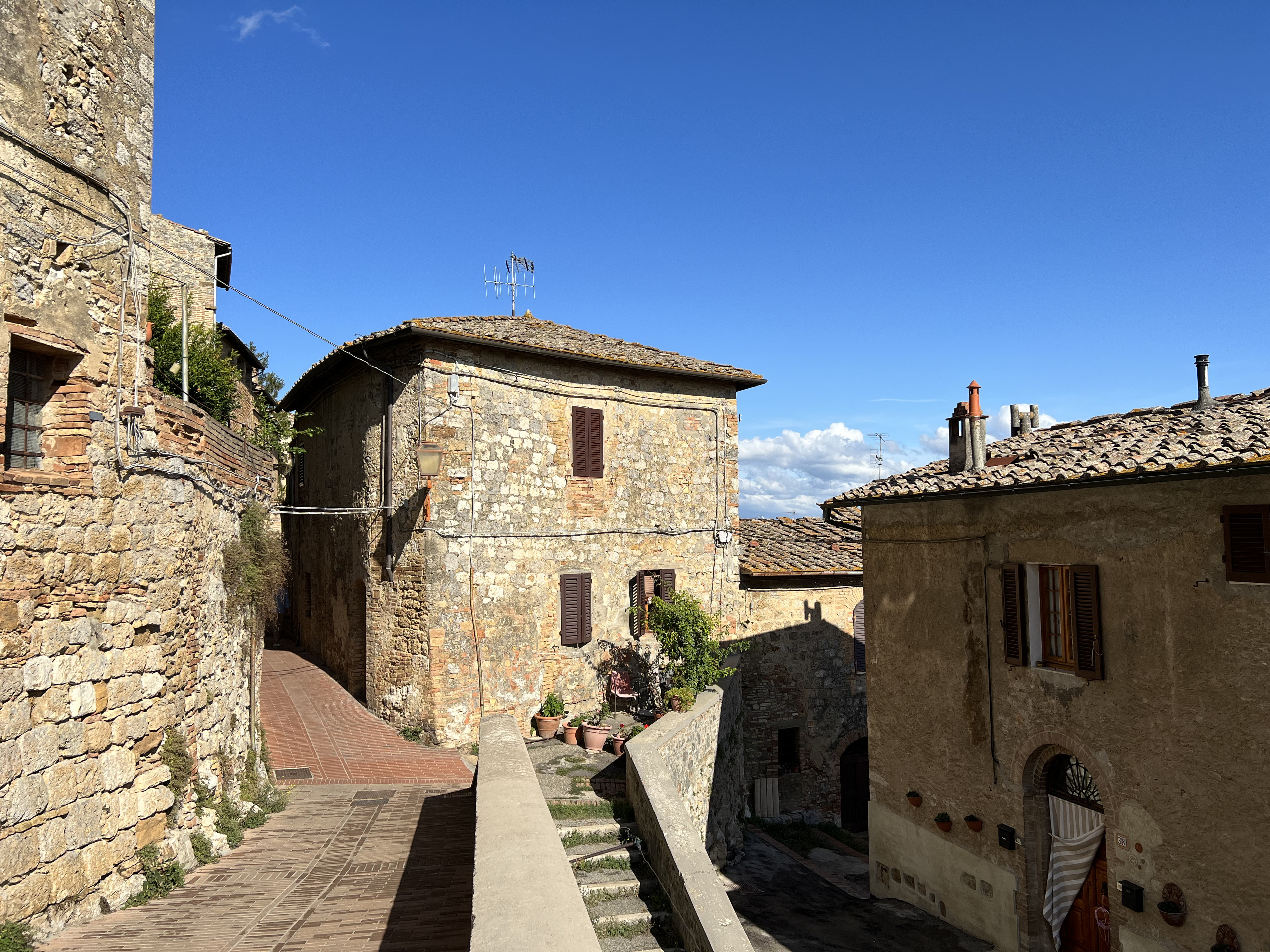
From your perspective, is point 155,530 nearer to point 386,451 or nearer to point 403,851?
point 403,851

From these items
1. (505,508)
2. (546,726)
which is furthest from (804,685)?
(505,508)

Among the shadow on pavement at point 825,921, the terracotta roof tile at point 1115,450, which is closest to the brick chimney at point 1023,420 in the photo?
the terracotta roof tile at point 1115,450

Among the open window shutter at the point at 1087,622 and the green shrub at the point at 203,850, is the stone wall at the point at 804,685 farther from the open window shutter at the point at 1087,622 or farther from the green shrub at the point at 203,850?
the green shrub at the point at 203,850

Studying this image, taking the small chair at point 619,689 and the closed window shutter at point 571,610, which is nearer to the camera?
the closed window shutter at point 571,610

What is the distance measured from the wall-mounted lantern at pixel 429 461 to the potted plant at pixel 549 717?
4731 mm

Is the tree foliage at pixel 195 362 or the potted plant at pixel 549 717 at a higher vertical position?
the tree foliage at pixel 195 362

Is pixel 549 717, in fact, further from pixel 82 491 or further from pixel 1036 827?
pixel 82 491

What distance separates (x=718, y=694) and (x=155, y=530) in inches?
399

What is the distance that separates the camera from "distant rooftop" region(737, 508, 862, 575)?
700 inches

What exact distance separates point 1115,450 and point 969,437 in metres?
2.46

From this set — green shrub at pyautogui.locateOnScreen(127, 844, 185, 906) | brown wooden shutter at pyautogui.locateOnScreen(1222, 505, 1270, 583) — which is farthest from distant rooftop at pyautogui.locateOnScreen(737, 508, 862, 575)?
green shrub at pyautogui.locateOnScreen(127, 844, 185, 906)

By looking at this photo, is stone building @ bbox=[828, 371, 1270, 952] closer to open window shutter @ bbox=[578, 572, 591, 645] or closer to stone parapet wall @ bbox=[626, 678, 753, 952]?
stone parapet wall @ bbox=[626, 678, 753, 952]

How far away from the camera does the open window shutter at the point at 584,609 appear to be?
15086 mm

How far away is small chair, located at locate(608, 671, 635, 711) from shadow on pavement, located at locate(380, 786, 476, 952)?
5.60 metres
